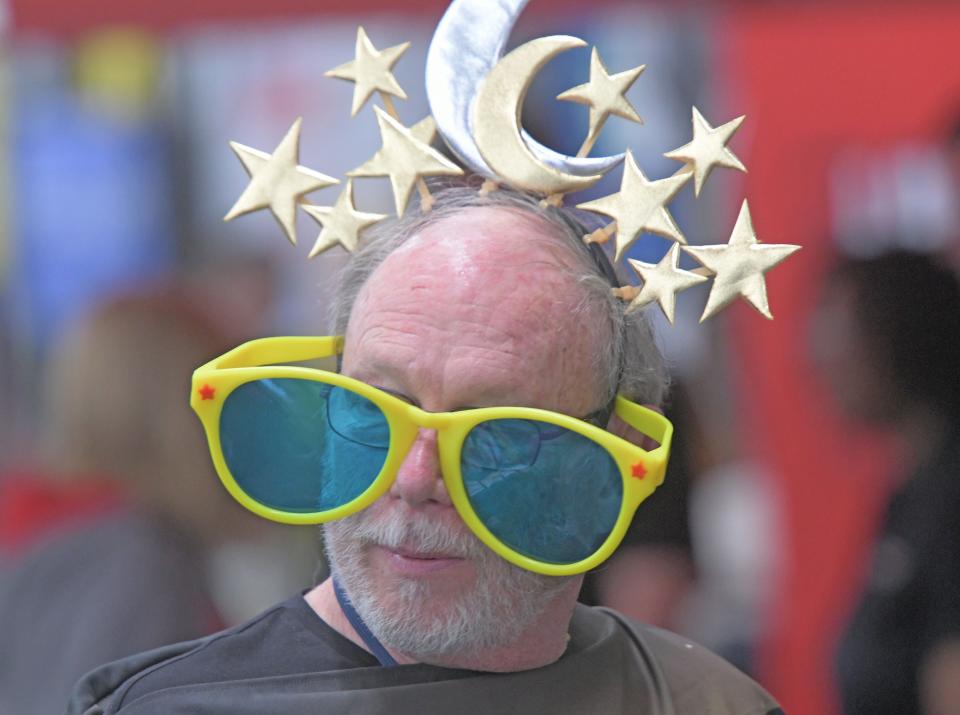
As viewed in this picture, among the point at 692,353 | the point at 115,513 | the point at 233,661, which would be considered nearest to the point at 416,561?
the point at 233,661

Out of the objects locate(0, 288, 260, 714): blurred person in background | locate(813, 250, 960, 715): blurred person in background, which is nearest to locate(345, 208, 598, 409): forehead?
locate(0, 288, 260, 714): blurred person in background

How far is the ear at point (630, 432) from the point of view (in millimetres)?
1957

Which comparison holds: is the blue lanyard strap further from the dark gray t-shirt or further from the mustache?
the mustache

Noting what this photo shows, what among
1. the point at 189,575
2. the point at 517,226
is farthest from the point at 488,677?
the point at 189,575

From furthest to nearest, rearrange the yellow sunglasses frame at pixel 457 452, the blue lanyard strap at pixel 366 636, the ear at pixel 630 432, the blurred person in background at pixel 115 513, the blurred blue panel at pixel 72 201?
the blurred blue panel at pixel 72 201, the blurred person in background at pixel 115 513, the ear at pixel 630 432, the blue lanyard strap at pixel 366 636, the yellow sunglasses frame at pixel 457 452

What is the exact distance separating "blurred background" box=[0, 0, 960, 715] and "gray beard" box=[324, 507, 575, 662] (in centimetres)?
49

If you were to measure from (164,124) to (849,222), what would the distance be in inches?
206

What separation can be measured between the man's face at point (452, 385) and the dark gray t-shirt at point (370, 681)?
54 mm

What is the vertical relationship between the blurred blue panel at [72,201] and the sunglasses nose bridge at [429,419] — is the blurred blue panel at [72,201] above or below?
below

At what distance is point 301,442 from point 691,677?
0.57 metres

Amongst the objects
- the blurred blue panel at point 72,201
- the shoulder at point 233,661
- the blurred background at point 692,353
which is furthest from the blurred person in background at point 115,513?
the blurred blue panel at point 72,201

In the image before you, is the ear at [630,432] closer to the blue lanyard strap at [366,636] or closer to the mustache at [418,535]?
the mustache at [418,535]

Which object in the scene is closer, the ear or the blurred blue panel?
the ear

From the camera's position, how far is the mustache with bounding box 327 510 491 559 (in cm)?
176
